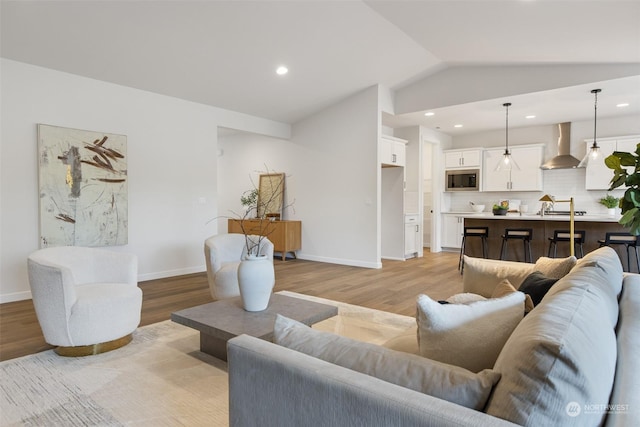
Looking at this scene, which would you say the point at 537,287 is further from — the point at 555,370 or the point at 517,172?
the point at 517,172

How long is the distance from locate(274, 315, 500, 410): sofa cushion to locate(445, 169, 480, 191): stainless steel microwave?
26.0 ft

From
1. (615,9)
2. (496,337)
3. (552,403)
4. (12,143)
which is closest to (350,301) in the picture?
(496,337)

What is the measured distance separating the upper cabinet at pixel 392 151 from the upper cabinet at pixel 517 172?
2250mm

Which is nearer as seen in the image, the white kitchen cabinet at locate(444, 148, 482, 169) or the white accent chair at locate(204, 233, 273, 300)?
the white accent chair at locate(204, 233, 273, 300)

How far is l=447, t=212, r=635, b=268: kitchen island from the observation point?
530cm

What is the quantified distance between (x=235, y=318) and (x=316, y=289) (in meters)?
2.39

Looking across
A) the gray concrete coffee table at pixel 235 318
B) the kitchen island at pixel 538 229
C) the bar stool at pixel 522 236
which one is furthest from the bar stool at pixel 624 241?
the gray concrete coffee table at pixel 235 318

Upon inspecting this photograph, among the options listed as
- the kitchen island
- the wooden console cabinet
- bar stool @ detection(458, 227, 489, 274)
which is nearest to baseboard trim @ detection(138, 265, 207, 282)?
the wooden console cabinet

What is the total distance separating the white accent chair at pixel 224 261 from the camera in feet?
12.3

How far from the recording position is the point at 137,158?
525 centimetres

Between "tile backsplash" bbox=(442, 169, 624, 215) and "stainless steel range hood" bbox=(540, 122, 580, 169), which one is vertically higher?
"stainless steel range hood" bbox=(540, 122, 580, 169)

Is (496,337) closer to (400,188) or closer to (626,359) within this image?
(626,359)

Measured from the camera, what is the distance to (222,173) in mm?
9250

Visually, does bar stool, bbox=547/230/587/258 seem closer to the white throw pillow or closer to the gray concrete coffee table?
the gray concrete coffee table
